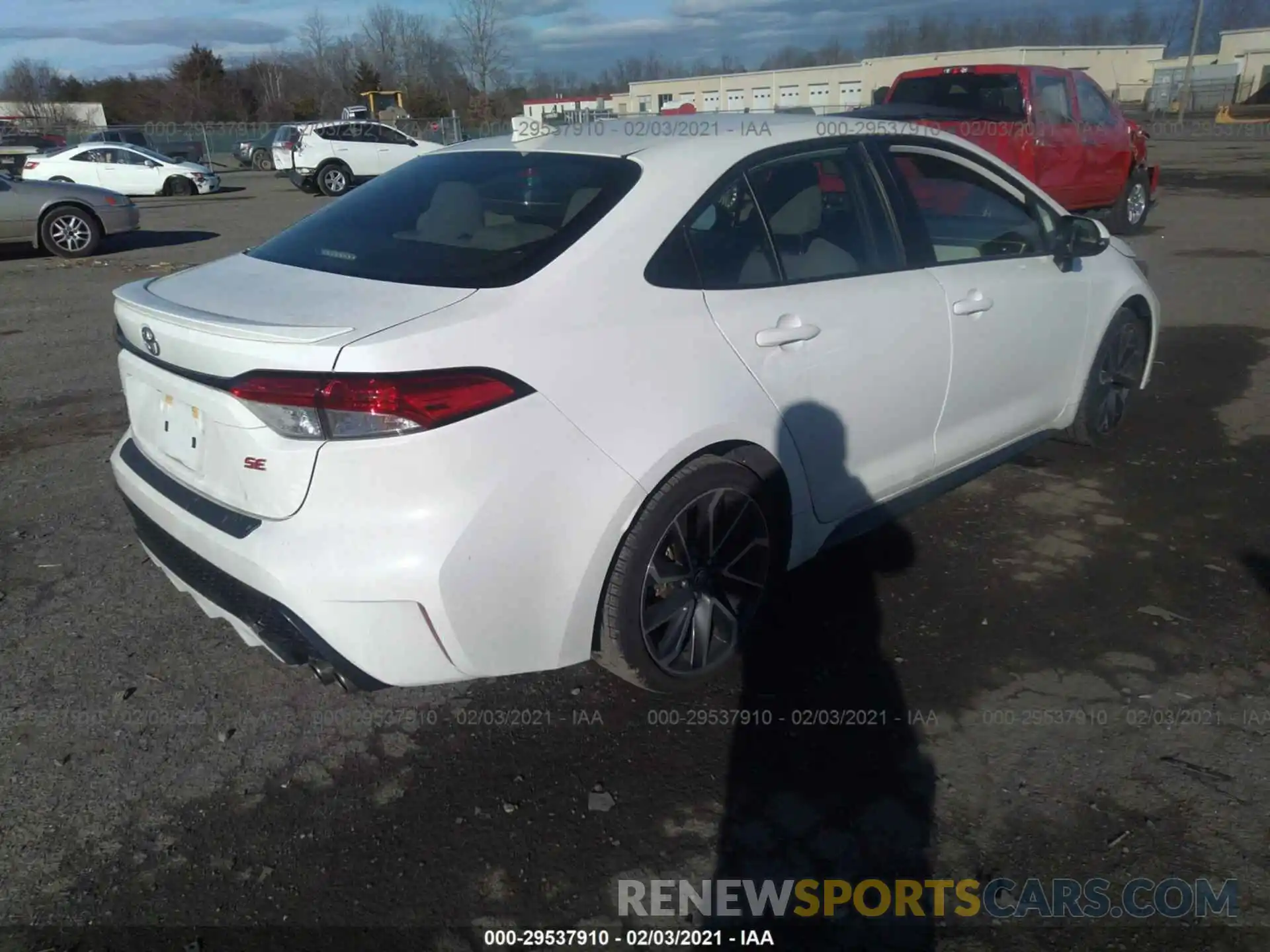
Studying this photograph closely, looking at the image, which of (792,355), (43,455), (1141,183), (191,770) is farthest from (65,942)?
(1141,183)

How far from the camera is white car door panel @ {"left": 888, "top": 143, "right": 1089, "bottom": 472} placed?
3795 millimetres

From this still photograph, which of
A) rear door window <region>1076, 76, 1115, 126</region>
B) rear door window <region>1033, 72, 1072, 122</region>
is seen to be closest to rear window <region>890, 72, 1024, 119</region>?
rear door window <region>1033, 72, 1072, 122</region>

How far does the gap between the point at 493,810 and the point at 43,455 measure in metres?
4.06

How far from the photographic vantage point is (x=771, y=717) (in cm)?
303

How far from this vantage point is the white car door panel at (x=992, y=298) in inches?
149

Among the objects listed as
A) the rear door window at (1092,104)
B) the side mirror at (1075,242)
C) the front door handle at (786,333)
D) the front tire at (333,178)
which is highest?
the rear door window at (1092,104)

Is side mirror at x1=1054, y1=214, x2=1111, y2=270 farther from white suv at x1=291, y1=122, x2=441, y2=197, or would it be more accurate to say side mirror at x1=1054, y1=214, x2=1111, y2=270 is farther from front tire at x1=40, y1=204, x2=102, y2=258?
white suv at x1=291, y1=122, x2=441, y2=197

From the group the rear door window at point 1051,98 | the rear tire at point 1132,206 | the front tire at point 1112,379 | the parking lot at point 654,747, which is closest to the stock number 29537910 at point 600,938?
the parking lot at point 654,747

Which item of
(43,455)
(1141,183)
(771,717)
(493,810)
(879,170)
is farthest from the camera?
(1141,183)

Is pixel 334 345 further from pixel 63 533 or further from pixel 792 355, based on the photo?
pixel 63 533

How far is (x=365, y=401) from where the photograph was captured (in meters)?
2.32

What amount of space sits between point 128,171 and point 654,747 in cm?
2676

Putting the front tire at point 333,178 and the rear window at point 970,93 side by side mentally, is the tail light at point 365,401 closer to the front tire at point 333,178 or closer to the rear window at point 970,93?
the rear window at point 970,93

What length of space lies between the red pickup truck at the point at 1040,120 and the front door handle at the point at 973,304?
6603 millimetres
